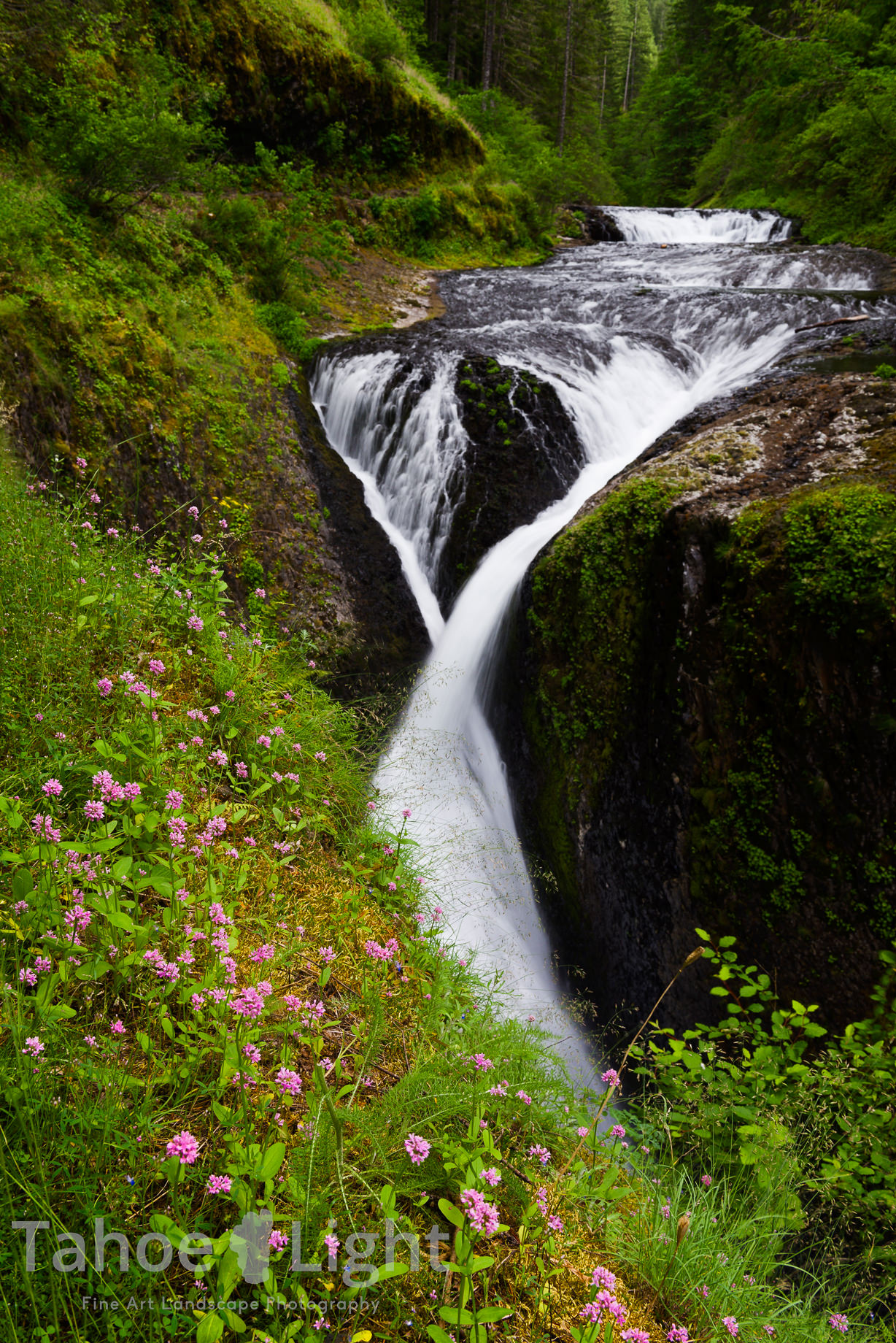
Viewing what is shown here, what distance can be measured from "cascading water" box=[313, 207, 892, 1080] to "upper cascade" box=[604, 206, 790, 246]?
4.89m

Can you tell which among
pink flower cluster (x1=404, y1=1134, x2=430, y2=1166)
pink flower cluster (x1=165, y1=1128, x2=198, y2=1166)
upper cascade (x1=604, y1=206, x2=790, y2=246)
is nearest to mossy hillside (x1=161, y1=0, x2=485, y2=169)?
upper cascade (x1=604, y1=206, x2=790, y2=246)

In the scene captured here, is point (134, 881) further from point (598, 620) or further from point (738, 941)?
point (598, 620)

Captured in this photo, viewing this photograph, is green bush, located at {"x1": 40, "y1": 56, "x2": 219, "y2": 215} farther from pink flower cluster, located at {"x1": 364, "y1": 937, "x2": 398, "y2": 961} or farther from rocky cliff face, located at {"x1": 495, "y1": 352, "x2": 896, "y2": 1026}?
pink flower cluster, located at {"x1": 364, "y1": 937, "x2": 398, "y2": 961}

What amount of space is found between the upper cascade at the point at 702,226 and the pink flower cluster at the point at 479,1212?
2030 centimetres

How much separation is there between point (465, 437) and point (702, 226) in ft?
54.6

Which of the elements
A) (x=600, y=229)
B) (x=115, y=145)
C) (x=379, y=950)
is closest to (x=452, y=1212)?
(x=379, y=950)

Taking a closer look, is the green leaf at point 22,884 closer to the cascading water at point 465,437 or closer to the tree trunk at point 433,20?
the cascading water at point 465,437

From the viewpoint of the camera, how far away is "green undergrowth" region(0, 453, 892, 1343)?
1.35m

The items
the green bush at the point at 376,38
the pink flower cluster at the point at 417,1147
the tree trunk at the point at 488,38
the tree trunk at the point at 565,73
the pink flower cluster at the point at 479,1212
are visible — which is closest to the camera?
the pink flower cluster at the point at 479,1212

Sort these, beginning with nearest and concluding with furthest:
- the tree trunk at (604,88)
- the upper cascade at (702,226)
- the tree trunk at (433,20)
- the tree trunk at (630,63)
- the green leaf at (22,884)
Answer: the green leaf at (22,884)
the upper cascade at (702,226)
the tree trunk at (433,20)
the tree trunk at (604,88)
the tree trunk at (630,63)

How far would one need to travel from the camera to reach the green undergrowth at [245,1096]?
1351mm

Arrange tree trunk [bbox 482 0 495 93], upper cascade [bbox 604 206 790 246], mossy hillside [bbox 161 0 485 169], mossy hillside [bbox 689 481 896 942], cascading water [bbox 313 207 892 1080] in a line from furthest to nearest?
tree trunk [bbox 482 0 495 93] < upper cascade [bbox 604 206 790 246] < mossy hillside [bbox 161 0 485 169] < cascading water [bbox 313 207 892 1080] < mossy hillside [bbox 689 481 896 942]

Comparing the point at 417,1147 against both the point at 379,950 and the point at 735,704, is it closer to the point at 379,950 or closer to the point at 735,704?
the point at 379,950

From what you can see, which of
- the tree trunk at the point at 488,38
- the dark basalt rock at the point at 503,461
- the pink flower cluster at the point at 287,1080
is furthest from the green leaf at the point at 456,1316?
the tree trunk at the point at 488,38
